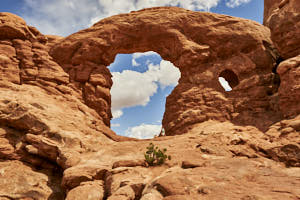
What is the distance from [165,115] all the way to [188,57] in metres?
5.19

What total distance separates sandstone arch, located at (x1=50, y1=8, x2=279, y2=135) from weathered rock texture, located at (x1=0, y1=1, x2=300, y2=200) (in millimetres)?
81

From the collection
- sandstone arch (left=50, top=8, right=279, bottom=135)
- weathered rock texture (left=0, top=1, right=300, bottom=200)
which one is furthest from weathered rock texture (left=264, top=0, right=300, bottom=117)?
sandstone arch (left=50, top=8, right=279, bottom=135)

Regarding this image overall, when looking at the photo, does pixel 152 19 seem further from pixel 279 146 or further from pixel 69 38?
pixel 279 146

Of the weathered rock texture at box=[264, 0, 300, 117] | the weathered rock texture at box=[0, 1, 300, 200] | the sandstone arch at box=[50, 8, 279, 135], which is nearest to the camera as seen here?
the weathered rock texture at box=[0, 1, 300, 200]

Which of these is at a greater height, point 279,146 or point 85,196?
point 279,146

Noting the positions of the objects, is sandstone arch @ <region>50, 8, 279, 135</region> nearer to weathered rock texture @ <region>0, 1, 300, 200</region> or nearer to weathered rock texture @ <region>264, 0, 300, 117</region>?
weathered rock texture @ <region>0, 1, 300, 200</region>

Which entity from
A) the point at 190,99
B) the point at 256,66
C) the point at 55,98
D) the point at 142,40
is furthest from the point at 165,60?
the point at 55,98

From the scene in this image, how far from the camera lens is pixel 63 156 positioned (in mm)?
8758

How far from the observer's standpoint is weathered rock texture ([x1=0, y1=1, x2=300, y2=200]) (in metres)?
6.05

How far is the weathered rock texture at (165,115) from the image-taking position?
6051 mm

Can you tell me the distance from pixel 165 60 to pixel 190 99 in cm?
509

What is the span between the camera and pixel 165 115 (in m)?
16.9

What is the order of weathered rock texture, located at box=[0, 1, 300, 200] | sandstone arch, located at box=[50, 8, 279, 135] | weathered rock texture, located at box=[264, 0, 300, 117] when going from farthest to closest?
sandstone arch, located at box=[50, 8, 279, 135]
weathered rock texture, located at box=[264, 0, 300, 117]
weathered rock texture, located at box=[0, 1, 300, 200]

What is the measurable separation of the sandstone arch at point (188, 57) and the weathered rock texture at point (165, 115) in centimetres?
8
